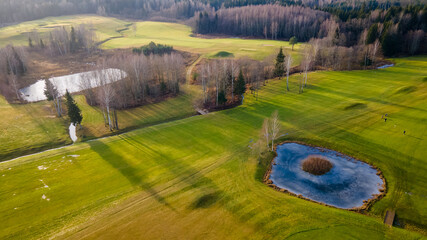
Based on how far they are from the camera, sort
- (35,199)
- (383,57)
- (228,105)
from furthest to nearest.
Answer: (383,57) → (228,105) → (35,199)

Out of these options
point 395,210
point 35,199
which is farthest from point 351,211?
point 35,199

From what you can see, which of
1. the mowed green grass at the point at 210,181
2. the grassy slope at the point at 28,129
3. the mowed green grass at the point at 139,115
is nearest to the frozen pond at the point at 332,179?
the mowed green grass at the point at 210,181

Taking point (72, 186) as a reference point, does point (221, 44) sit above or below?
above

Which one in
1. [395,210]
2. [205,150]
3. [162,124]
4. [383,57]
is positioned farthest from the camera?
[383,57]

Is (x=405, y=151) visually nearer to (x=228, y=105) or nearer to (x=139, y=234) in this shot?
(x=228, y=105)

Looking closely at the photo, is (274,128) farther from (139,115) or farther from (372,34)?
(372,34)

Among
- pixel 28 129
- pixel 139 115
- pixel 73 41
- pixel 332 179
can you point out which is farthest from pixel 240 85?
pixel 73 41

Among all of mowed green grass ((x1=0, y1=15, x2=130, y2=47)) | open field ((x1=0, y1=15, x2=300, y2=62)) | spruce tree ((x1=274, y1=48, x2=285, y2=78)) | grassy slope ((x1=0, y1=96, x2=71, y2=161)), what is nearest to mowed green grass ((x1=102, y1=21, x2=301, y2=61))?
open field ((x1=0, y1=15, x2=300, y2=62))

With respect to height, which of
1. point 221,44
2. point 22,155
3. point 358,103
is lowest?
point 22,155
